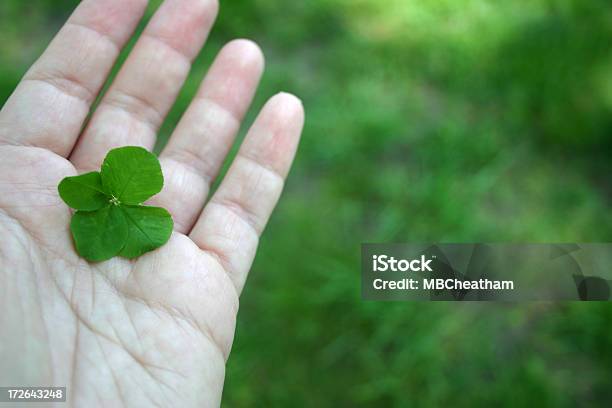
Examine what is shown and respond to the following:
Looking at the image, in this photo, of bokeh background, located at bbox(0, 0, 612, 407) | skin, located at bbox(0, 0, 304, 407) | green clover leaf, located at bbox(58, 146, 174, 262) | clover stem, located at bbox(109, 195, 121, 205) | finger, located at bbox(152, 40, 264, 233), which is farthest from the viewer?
bokeh background, located at bbox(0, 0, 612, 407)

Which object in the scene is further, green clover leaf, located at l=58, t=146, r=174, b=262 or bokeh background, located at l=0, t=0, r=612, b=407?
bokeh background, located at l=0, t=0, r=612, b=407

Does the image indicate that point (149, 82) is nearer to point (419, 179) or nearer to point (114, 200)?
point (114, 200)

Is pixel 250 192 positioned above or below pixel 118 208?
above

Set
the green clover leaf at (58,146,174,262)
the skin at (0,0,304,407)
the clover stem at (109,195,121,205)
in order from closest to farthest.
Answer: the skin at (0,0,304,407) → the green clover leaf at (58,146,174,262) → the clover stem at (109,195,121,205)

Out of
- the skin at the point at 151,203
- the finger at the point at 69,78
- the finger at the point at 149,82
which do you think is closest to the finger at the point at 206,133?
the skin at the point at 151,203

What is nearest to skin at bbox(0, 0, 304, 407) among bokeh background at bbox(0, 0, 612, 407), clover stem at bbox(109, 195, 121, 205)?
clover stem at bbox(109, 195, 121, 205)

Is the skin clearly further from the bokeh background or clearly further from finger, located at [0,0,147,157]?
the bokeh background

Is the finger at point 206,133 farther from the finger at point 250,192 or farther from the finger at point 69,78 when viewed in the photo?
the finger at point 69,78

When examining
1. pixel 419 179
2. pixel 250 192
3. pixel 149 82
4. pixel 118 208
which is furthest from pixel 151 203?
pixel 419 179
